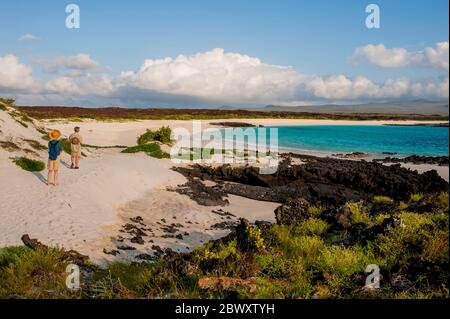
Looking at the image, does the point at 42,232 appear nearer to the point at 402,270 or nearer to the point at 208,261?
the point at 208,261

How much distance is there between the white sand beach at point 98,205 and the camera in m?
13.0

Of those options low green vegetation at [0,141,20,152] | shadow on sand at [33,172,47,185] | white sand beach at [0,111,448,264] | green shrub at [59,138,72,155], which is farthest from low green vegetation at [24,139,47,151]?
shadow on sand at [33,172,47,185]

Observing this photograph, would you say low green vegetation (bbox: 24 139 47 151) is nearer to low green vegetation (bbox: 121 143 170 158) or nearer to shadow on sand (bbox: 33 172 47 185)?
shadow on sand (bbox: 33 172 47 185)

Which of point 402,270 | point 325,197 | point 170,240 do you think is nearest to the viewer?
point 402,270

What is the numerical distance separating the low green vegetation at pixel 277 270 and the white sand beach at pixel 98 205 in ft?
10.3

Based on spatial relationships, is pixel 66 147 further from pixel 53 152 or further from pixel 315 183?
pixel 315 183

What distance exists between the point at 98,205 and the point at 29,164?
20.8 ft

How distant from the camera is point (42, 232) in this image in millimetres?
12828

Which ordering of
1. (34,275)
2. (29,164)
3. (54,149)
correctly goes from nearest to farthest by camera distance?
1. (34,275)
2. (54,149)
3. (29,164)

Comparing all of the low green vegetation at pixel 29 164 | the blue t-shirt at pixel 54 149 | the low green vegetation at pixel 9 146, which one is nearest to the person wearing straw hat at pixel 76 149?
the low green vegetation at pixel 29 164

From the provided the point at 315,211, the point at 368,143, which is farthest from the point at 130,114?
the point at 315,211

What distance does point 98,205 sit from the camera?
17.1 m
